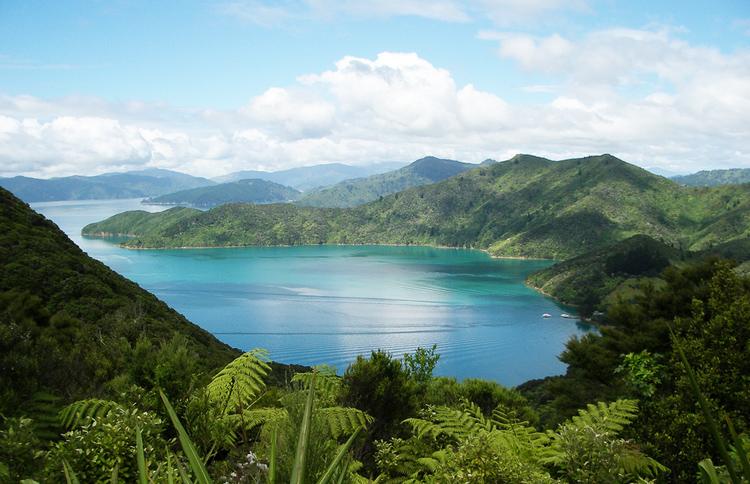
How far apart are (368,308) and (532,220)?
4079 inches

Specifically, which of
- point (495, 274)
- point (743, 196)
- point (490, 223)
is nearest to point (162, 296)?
point (495, 274)

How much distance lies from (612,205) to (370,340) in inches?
4678

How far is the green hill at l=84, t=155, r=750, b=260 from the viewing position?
13462cm

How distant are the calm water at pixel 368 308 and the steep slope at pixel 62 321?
2608 cm

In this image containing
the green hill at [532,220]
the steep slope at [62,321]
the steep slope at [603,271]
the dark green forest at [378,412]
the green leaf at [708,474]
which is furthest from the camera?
the green hill at [532,220]

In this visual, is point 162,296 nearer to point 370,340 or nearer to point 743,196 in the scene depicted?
point 370,340

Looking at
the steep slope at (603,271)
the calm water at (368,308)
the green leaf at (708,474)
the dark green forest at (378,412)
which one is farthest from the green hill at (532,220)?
the green leaf at (708,474)

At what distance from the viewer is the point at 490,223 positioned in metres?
176

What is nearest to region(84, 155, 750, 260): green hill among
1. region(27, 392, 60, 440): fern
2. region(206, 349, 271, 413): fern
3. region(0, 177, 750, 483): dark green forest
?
region(0, 177, 750, 483): dark green forest

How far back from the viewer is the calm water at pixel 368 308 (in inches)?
2228

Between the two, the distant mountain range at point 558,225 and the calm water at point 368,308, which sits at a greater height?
the distant mountain range at point 558,225

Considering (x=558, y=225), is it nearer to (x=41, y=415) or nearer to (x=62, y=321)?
(x=62, y=321)

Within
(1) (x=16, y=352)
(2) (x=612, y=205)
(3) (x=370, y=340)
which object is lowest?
(3) (x=370, y=340)

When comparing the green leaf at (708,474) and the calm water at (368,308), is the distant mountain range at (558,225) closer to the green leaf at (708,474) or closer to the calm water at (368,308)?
the calm water at (368,308)
